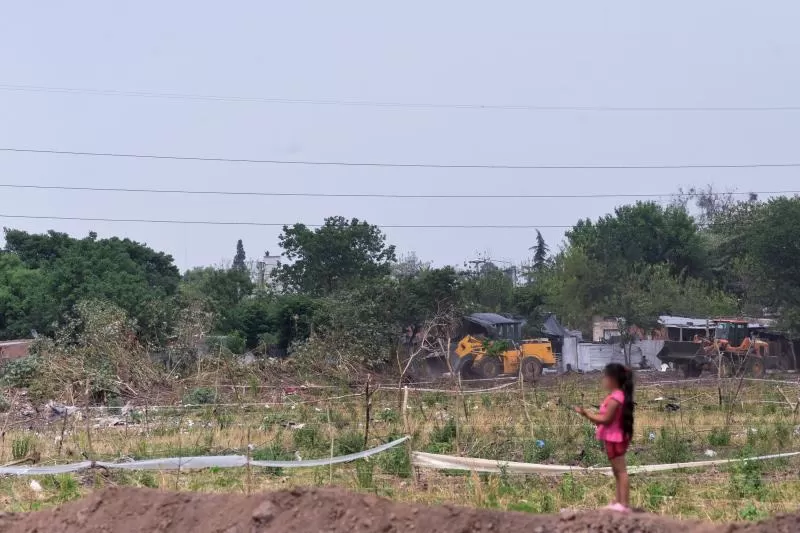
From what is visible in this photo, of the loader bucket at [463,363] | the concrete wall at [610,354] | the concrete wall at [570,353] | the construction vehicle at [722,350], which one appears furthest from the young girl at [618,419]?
the concrete wall at [570,353]

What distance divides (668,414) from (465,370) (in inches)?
638

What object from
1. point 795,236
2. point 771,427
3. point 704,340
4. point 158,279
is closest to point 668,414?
point 771,427

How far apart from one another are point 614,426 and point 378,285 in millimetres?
32247

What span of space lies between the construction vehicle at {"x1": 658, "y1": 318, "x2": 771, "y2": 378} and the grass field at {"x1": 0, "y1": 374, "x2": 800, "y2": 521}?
457 inches

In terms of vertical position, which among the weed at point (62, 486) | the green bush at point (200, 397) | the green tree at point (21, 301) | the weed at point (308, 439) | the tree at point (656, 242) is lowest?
the weed at point (62, 486)

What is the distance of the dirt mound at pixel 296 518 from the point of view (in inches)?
253

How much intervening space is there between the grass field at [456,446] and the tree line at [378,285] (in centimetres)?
1207

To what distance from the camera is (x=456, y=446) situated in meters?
13.6

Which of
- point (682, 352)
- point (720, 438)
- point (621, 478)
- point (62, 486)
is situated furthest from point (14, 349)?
point (621, 478)

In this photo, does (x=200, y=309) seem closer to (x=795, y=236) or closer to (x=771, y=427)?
(x=771, y=427)

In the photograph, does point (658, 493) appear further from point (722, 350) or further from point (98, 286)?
point (98, 286)

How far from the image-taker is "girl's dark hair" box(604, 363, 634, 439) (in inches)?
271

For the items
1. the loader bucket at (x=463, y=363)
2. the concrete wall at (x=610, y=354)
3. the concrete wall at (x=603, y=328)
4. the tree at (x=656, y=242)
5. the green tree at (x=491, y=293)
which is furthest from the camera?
the tree at (x=656, y=242)

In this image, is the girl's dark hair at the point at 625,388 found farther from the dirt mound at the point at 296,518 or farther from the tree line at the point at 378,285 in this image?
the tree line at the point at 378,285
